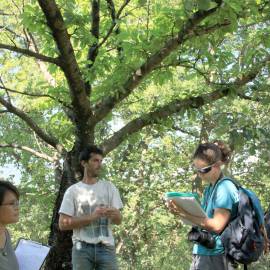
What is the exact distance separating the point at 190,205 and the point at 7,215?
1250 mm

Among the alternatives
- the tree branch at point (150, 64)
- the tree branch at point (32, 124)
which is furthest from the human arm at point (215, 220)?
the tree branch at point (32, 124)

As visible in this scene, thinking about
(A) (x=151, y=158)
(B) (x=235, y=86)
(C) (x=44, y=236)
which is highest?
(A) (x=151, y=158)

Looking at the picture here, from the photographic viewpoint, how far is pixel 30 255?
3025 millimetres

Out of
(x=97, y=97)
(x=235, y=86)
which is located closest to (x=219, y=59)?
(x=235, y=86)

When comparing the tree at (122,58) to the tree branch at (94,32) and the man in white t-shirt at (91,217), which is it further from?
the man in white t-shirt at (91,217)

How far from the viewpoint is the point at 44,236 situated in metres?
21.5

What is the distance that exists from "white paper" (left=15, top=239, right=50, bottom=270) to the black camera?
3.40ft

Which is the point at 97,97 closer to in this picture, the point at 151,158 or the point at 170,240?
the point at 151,158

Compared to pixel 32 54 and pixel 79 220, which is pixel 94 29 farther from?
pixel 79 220

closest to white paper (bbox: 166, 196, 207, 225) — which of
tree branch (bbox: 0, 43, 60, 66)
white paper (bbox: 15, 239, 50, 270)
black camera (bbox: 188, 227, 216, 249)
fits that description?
black camera (bbox: 188, 227, 216, 249)

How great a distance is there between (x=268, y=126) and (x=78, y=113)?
4.76m

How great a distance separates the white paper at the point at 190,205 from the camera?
3.25 metres

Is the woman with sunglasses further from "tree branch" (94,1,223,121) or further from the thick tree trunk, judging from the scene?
the thick tree trunk

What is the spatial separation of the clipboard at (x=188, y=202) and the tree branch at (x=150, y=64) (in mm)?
1737
